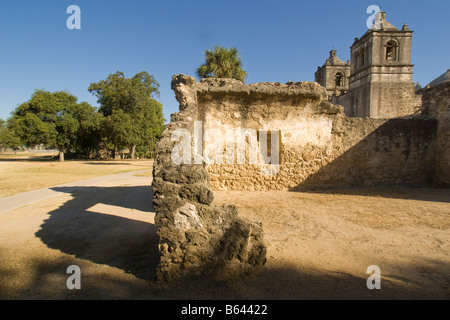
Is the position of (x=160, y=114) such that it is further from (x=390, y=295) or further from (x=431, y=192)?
(x=390, y=295)

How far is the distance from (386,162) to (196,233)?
28.5 feet

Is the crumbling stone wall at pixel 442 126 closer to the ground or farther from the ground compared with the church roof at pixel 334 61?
closer to the ground

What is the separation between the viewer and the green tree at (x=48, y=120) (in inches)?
983

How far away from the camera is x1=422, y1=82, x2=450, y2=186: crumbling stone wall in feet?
27.4

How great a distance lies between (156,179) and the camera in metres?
2.94

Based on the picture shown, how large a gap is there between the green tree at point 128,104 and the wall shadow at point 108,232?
57.0 ft

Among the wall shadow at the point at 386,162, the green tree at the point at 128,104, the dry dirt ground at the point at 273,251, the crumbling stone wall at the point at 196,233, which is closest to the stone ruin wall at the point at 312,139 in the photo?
the wall shadow at the point at 386,162

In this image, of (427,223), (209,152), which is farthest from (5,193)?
(427,223)

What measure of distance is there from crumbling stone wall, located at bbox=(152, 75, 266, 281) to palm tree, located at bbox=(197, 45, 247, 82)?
486 inches

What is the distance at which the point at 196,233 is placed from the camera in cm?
292

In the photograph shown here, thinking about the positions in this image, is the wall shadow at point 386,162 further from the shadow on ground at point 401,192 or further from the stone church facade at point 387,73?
the stone church facade at point 387,73

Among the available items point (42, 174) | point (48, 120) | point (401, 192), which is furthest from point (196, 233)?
point (48, 120)

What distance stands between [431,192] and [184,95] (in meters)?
8.76

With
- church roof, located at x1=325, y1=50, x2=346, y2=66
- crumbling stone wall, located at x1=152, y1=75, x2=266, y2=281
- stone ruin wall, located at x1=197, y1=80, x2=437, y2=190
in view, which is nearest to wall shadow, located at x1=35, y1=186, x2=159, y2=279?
crumbling stone wall, located at x1=152, y1=75, x2=266, y2=281
